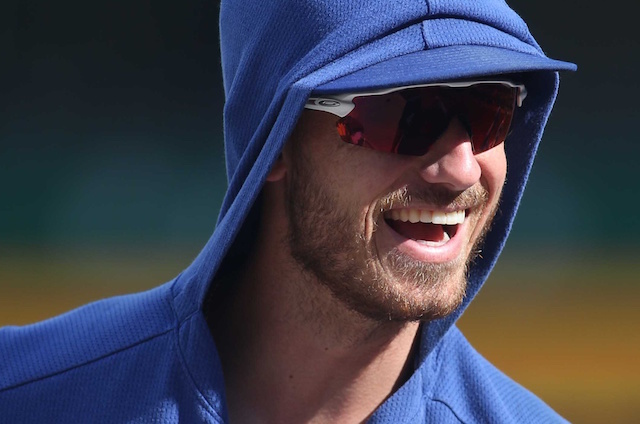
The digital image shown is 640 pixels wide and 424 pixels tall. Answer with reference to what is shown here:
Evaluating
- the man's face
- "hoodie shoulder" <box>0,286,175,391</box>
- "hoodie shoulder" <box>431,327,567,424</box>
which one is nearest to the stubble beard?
the man's face

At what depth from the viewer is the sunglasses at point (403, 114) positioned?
179 cm

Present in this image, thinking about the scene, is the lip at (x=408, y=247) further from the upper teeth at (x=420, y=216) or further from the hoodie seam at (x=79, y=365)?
the hoodie seam at (x=79, y=365)

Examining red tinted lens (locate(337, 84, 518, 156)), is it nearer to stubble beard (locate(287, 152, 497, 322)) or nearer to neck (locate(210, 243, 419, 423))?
stubble beard (locate(287, 152, 497, 322))

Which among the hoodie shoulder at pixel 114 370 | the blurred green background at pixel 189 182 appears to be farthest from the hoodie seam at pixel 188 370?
the blurred green background at pixel 189 182

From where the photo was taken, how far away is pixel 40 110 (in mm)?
4750

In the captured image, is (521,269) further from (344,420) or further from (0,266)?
(344,420)

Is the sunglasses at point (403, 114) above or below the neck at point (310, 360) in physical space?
above

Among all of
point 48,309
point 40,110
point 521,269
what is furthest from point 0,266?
point 521,269

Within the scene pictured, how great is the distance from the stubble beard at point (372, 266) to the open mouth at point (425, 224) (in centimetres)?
3

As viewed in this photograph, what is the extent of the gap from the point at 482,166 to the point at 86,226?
3.25 metres

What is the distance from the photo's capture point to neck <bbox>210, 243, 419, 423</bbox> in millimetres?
2014

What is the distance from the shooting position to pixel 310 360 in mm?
2037

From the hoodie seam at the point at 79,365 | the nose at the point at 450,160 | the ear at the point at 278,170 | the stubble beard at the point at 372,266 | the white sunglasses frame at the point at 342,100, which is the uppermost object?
the white sunglasses frame at the point at 342,100

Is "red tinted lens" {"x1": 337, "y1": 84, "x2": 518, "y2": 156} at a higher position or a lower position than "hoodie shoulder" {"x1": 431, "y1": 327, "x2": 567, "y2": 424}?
higher
